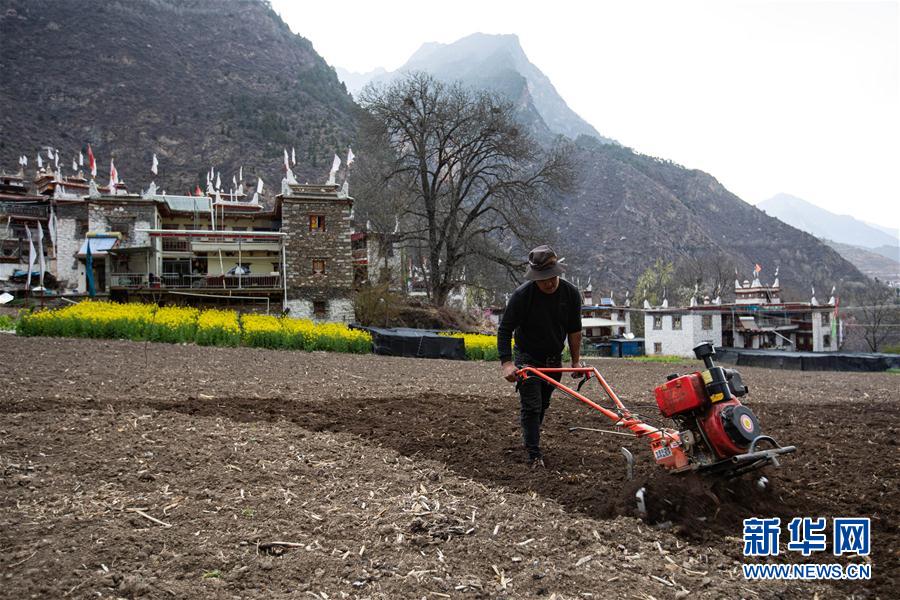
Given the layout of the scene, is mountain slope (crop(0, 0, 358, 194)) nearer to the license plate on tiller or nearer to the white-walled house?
the white-walled house

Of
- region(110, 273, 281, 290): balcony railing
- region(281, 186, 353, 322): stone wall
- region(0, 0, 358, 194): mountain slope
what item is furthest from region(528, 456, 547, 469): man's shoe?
region(0, 0, 358, 194): mountain slope

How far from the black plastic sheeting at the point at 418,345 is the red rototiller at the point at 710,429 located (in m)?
14.6

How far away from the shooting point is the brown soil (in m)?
2.79

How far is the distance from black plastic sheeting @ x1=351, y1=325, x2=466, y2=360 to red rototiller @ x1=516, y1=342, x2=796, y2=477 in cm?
1457

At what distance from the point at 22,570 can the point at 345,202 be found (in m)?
25.8

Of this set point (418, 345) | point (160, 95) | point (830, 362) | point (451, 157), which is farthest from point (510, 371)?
point (160, 95)

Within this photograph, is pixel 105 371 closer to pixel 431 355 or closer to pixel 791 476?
pixel 791 476

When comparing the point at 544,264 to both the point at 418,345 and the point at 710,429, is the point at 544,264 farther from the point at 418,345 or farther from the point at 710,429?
the point at 418,345

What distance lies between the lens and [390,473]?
4387mm

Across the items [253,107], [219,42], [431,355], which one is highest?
[219,42]

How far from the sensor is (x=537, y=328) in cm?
482

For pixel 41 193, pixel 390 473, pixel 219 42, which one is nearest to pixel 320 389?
pixel 390 473

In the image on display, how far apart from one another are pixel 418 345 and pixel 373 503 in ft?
47.8

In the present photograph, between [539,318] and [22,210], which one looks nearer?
[539,318]
